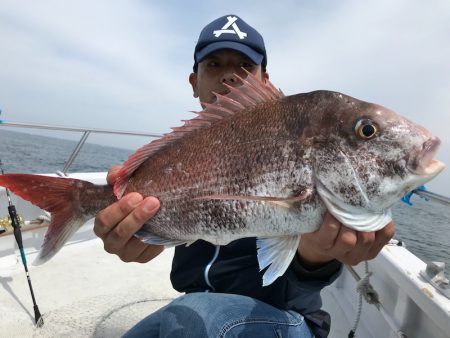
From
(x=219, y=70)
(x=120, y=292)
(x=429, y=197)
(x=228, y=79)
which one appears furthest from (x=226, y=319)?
(x=120, y=292)

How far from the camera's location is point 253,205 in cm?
144

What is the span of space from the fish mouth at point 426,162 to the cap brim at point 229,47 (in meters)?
1.55

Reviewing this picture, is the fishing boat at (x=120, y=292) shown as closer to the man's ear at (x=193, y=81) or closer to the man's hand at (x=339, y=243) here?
the man's hand at (x=339, y=243)

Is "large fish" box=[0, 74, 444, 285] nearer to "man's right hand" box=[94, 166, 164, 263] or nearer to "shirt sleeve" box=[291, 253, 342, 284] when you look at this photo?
"man's right hand" box=[94, 166, 164, 263]

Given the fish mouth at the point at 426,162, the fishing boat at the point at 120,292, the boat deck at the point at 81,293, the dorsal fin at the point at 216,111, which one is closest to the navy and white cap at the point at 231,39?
the dorsal fin at the point at 216,111

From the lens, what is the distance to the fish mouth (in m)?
1.24

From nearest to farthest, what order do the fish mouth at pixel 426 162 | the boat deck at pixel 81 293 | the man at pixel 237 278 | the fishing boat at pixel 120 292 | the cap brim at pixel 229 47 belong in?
Result: 1. the fish mouth at pixel 426 162
2. the man at pixel 237 278
3. the fishing boat at pixel 120 292
4. the cap brim at pixel 229 47
5. the boat deck at pixel 81 293

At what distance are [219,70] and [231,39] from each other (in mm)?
252

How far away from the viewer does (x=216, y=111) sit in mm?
1684

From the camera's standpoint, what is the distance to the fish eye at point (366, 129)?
1343 mm

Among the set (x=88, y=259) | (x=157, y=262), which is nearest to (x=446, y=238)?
(x=157, y=262)

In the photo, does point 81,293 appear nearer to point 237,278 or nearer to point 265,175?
point 237,278

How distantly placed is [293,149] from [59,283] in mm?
3071

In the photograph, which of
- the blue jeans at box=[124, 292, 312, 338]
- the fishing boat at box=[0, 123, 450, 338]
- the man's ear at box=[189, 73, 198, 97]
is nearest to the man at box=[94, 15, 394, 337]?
the blue jeans at box=[124, 292, 312, 338]
